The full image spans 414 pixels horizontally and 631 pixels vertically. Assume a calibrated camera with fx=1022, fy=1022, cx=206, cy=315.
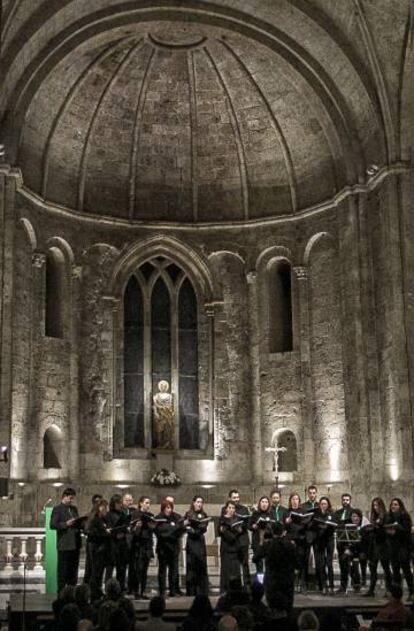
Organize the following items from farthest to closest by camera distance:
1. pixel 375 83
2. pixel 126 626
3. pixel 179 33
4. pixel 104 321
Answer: pixel 104 321
pixel 179 33
pixel 375 83
pixel 126 626

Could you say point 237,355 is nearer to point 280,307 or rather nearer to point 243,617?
point 280,307

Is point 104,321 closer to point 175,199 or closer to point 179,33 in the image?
point 175,199

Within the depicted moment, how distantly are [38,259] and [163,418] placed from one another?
209 inches

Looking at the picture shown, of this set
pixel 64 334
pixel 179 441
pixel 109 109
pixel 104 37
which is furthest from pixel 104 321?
pixel 104 37

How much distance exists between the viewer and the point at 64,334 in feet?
86.7

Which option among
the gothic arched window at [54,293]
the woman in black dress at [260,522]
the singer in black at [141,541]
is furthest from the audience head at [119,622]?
the gothic arched window at [54,293]

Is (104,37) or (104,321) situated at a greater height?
(104,37)

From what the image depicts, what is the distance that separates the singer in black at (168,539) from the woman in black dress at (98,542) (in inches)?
33.3

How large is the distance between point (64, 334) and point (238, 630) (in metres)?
19.0

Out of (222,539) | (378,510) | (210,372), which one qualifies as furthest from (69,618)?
(210,372)

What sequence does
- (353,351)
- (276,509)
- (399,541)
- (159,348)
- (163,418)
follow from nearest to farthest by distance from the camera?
(399,541) < (276,509) < (353,351) < (163,418) < (159,348)

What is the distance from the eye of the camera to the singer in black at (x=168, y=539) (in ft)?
53.2

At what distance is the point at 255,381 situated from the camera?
27.2 metres

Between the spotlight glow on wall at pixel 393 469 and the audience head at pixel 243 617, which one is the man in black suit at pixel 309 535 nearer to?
the spotlight glow on wall at pixel 393 469
